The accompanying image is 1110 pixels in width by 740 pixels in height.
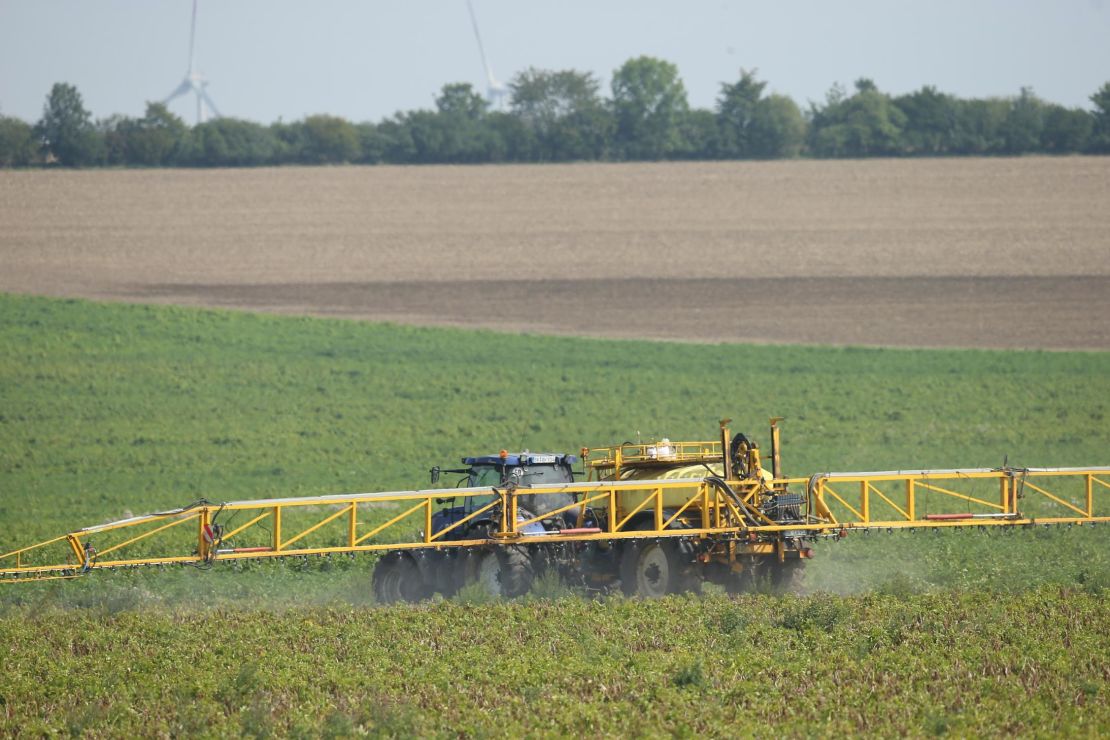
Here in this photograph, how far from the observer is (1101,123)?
79.8 meters

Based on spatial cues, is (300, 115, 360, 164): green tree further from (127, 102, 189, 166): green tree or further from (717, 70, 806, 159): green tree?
(717, 70, 806, 159): green tree

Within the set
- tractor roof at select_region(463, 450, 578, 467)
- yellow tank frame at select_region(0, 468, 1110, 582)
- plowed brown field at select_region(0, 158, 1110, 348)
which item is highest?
plowed brown field at select_region(0, 158, 1110, 348)

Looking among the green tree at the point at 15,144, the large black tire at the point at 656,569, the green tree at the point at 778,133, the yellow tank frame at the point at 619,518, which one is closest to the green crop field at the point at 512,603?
the yellow tank frame at the point at 619,518

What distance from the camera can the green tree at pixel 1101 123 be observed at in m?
78.9

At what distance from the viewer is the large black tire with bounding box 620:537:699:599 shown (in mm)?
20422

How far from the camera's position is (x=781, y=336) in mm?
53500

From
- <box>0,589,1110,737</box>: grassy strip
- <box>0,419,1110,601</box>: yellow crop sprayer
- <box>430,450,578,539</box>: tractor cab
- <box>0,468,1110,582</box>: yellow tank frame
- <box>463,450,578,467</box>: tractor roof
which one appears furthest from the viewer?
<box>463,450,578,467</box>: tractor roof

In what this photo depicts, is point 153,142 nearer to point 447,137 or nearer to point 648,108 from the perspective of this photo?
point 447,137

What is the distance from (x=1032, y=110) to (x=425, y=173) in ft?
108

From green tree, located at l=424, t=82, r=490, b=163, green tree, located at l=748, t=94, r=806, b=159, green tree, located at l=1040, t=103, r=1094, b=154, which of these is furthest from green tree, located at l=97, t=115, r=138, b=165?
green tree, located at l=1040, t=103, r=1094, b=154

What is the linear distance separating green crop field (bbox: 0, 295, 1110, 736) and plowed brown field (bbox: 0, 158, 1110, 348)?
493 centimetres

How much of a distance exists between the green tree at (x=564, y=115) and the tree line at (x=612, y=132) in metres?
0.11

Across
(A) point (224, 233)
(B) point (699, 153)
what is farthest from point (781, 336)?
(B) point (699, 153)

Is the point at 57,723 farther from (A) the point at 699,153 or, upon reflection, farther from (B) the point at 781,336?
(A) the point at 699,153
